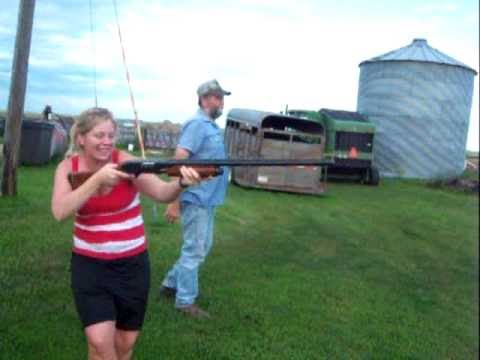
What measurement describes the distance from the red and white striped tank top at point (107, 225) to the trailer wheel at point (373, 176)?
17581 millimetres

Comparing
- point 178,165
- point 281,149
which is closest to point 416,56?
point 178,165

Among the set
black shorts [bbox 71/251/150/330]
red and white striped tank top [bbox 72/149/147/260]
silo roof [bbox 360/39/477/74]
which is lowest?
black shorts [bbox 71/251/150/330]

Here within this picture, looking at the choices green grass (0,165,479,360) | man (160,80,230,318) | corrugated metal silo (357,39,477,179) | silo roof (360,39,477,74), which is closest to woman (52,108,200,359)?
green grass (0,165,479,360)

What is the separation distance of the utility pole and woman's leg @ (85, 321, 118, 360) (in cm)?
615

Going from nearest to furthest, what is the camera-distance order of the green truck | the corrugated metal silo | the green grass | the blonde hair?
the blonde hair, the green grass, the corrugated metal silo, the green truck

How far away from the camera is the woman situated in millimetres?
3541

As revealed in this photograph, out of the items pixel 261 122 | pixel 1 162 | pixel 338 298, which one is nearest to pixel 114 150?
pixel 338 298

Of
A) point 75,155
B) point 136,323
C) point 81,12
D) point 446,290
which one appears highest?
point 81,12

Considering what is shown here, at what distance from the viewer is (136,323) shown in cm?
382

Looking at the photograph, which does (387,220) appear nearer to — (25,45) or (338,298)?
(338,298)

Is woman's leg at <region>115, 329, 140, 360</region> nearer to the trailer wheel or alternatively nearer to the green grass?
the green grass

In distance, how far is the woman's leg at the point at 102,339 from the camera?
3510 millimetres

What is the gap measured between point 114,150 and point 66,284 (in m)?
3.08

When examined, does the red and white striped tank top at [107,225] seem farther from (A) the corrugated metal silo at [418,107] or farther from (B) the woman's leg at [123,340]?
(A) the corrugated metal silo at [418,107]
